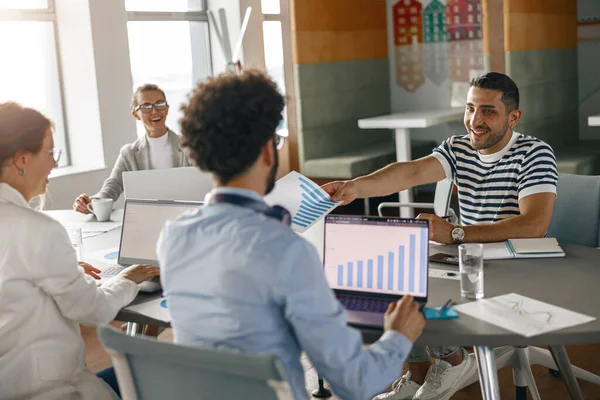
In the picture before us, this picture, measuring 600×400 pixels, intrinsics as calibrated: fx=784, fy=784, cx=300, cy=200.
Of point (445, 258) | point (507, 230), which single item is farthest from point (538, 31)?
point (445, 258)

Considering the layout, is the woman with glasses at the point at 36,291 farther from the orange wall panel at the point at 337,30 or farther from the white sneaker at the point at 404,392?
the orange wall panel at the point at 337,30

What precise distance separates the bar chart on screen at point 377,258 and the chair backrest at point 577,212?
1112mm

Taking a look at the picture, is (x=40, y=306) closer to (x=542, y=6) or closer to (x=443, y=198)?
(x=443, y=198)

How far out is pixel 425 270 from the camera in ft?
6.45

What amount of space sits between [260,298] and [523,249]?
130 centimetres

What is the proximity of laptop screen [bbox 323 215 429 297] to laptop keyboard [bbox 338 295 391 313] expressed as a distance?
0.09 feet

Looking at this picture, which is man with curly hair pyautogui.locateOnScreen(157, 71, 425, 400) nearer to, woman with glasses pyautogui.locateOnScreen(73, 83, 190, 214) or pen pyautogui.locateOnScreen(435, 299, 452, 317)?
pen pyautogui.locateOnScreen(435, 299, 452, 317)

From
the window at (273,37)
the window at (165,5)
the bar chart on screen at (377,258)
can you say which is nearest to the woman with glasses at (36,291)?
the bar chart on screen at (377,258)

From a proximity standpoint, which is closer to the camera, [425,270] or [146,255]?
[425,270]

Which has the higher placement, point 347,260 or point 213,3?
point 213,3

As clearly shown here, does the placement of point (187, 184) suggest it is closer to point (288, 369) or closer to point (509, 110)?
point (509, 110)

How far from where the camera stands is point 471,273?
2072mm

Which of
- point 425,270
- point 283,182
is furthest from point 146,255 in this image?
point 425,270

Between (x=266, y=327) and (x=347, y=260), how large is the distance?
2.32ft
